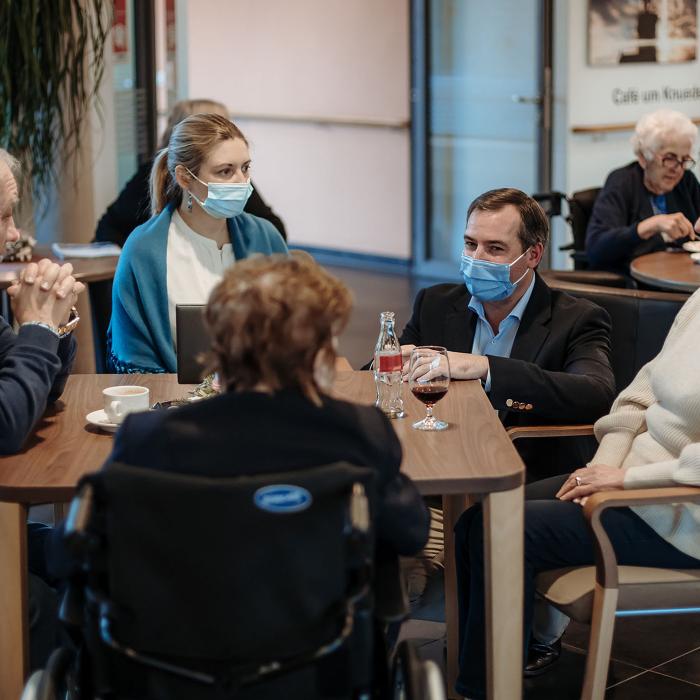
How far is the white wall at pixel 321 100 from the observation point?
9.59 metres

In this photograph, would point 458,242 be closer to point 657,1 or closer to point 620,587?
point 657,1

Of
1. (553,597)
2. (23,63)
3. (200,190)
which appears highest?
(23,63)

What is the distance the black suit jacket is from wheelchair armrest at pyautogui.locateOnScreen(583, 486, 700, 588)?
1.69ft

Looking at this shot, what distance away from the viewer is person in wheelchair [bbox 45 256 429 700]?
6.30 ft

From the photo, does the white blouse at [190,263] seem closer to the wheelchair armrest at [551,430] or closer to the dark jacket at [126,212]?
the wheelchair armrest at [551,430]

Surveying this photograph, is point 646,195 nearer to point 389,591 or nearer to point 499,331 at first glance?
point 499,331

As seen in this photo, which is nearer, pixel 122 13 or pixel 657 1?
pixel 122 13

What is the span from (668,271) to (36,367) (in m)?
3.13

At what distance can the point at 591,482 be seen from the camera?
289 cm

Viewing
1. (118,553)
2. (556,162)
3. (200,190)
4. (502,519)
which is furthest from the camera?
(556,162)

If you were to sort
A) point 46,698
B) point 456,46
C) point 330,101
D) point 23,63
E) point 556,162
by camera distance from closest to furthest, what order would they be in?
1. point 46,698
2. point 23,63
3. point 556,162
4. point 456,46
5. point 330,101

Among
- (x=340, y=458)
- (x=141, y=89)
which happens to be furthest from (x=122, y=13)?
(x=340, y=458)

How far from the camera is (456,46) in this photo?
29.1 feet

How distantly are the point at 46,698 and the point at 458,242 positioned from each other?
7.25m
